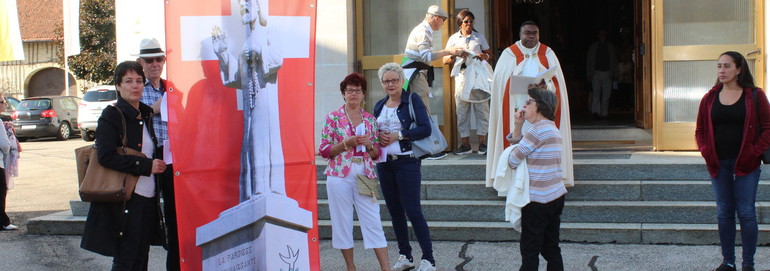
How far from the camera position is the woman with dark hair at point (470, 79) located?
31.7ft

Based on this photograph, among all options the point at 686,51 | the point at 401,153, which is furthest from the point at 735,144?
the point at 686,51

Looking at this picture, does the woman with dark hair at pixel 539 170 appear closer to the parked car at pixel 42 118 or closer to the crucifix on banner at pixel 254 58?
the crucifix on banner at pixel 254 58

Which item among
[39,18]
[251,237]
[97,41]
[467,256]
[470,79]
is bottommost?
[467,256]

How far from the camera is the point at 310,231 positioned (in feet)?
16.3

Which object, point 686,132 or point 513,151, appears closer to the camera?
point 513,151

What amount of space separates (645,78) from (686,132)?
1.46m

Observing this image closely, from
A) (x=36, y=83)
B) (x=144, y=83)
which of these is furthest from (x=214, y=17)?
(x=36, y=83)

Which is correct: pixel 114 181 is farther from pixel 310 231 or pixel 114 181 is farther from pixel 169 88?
pixel 310 231

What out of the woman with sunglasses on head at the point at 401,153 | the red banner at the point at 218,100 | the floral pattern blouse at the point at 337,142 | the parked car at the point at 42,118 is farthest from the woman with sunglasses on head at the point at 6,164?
the parked car at the point at 42,118

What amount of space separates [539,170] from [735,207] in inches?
71.1

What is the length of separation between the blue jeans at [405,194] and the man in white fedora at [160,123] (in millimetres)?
1781

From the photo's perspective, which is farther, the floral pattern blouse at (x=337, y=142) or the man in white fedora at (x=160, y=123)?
the floral pattern blouse at (x=337, y=142)

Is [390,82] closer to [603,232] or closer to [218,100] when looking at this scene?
[218,100]

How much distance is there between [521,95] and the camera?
7.92 m
